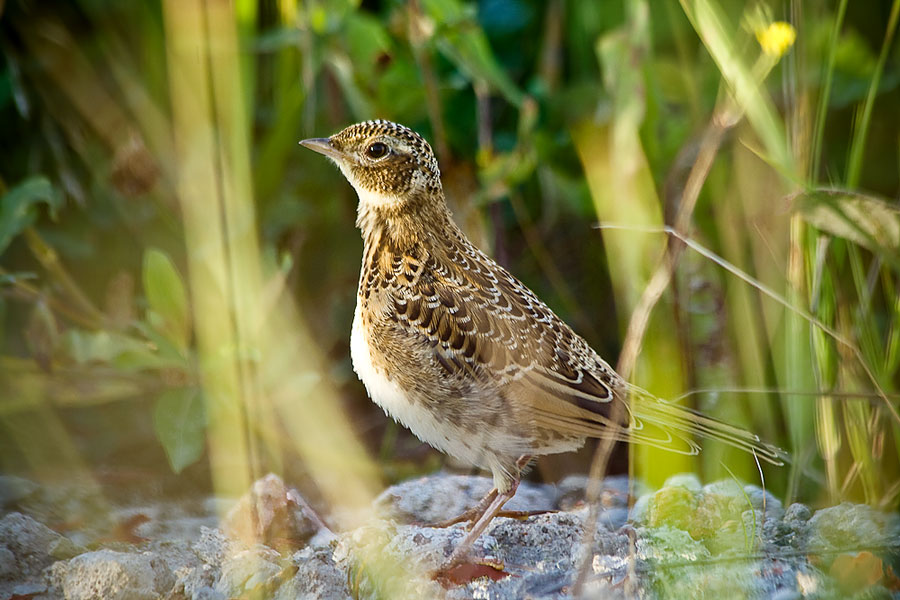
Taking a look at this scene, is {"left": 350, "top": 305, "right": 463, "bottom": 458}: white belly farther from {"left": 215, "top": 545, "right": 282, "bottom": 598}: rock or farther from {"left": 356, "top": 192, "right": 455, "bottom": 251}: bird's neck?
{"left": 215, "top": 545, "right": 282, "bottom": 598}: rock

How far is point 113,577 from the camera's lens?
3383 mm

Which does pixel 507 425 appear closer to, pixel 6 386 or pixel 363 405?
pixel 363 405

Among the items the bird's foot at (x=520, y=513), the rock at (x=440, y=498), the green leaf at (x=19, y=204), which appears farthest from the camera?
the green leaf at (x=19, y=204)

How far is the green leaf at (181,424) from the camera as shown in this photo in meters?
4.08

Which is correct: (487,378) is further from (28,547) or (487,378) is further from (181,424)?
(28,547)

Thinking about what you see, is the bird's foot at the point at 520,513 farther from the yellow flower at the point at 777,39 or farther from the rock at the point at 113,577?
the yellow flower at the point at 777,39

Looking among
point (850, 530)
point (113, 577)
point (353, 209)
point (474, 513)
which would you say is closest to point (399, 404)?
point (474, 513)

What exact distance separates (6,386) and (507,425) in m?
2.45

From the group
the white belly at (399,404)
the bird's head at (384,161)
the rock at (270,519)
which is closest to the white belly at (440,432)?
the white belly at (399,404)

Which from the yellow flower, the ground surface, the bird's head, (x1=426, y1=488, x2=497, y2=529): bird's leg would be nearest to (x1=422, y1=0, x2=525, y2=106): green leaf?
the bird's head

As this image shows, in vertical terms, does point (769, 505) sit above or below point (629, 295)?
below

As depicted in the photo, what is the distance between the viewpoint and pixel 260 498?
156 inches

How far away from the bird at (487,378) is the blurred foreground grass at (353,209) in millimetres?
273

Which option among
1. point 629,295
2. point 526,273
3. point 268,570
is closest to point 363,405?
point 526,273
